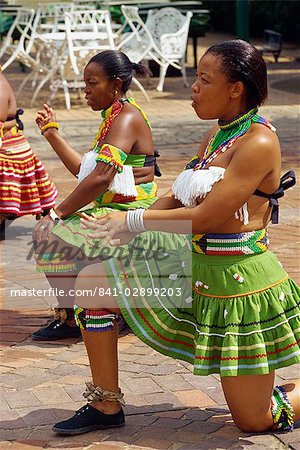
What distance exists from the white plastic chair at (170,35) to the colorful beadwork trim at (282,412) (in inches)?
441

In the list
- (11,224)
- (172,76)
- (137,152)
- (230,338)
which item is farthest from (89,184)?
(172,76)

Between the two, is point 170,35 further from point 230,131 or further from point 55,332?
point 230,131

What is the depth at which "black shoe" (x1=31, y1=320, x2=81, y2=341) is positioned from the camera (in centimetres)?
511

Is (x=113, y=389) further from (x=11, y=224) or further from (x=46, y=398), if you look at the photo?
(x=11, y=224)

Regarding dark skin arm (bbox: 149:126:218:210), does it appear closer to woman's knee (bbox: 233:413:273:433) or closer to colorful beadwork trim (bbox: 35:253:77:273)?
woman's knee (bbox: 233:413:273:433)

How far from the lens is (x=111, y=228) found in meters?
3.60

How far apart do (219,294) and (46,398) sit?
1015mm

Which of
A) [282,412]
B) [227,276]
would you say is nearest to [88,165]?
[227,276]

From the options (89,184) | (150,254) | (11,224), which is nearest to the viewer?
(150,254)

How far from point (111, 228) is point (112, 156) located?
1120 millimetres

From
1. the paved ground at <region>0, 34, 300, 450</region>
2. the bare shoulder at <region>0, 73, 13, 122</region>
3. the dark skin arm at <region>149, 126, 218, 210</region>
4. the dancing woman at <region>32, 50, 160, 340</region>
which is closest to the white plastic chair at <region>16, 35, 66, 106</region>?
the paved ground at <region>0, 34, 300, 450</region>

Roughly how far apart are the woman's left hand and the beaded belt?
289 millimetres

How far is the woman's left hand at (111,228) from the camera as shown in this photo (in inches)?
142

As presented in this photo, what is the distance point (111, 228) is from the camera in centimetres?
360
